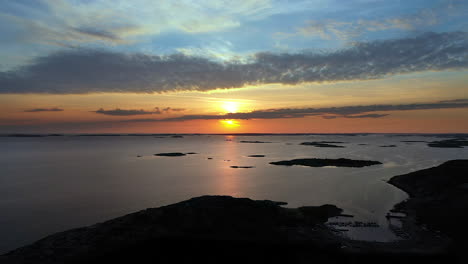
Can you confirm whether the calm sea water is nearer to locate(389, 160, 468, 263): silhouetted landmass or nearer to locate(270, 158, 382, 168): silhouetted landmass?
locate(389, 160, 468, 263): silhouetted landmass

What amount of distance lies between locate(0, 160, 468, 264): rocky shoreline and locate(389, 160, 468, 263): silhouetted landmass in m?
0.12

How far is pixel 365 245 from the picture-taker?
21594 mm

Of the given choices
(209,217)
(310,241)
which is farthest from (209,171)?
(310,241)

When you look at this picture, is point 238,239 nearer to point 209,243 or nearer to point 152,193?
point 209,243

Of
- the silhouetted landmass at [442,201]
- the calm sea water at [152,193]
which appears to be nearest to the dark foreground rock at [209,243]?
the calm sea water at [152,193]

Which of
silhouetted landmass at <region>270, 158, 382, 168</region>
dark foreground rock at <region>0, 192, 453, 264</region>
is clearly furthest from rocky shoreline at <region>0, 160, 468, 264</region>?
silhouetted landmass at <region>270, 158, 382, 168</region>

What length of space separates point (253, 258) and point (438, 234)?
16.7 metres

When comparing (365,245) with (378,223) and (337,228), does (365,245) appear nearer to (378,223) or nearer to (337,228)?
(337,228)

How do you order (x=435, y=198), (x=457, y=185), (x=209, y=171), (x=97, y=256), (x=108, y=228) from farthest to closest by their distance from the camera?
(x=209, y=171), (x=457, y=185), (x=435, y=198), (x=108, y=228), (x=97, y=256)

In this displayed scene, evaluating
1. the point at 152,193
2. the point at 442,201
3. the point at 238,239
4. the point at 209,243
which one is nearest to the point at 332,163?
the point at 442,201

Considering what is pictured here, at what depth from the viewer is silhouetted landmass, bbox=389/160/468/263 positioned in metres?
24.2

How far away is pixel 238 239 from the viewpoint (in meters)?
21.9

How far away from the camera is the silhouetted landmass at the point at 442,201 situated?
24.2 metres

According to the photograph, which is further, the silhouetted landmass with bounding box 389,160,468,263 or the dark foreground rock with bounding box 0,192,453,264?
the silhouetted landmass with bounding box 389,160,468,263
